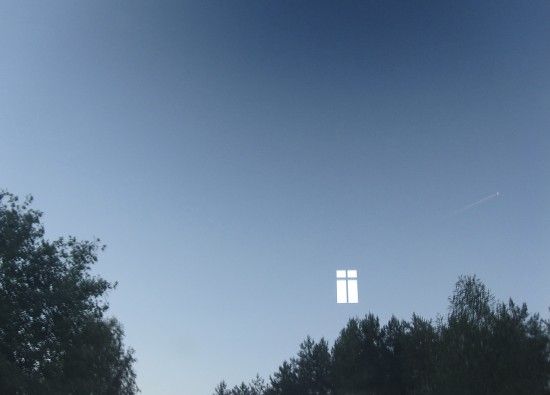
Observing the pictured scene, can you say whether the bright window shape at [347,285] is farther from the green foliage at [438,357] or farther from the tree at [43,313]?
the tree at [43,313]

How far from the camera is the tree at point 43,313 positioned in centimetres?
4503

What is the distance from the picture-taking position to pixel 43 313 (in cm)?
4644

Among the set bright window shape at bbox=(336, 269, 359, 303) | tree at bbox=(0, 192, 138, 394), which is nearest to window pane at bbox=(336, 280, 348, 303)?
bright window shape at bbox=(336, 269, 359, 303)

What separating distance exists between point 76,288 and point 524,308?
176ft

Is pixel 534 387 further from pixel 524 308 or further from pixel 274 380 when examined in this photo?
pixel 274 380

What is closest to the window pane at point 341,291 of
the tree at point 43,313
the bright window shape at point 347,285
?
the bright window shape at point 347,285

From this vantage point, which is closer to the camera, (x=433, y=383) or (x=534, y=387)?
(x=534, y=387)

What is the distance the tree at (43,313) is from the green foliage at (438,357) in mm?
34679

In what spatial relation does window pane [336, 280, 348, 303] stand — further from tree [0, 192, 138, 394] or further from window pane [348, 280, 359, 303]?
tree [0, 192, 138, 394]

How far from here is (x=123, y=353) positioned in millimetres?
78375

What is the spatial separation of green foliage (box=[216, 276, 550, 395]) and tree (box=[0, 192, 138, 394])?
34.7m

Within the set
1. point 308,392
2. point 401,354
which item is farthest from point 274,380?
point 401,354

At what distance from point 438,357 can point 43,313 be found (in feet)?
138

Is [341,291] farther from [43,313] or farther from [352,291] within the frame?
[43,313]
